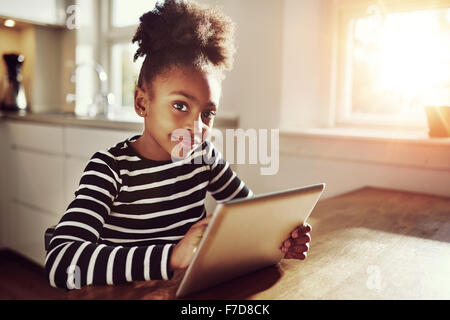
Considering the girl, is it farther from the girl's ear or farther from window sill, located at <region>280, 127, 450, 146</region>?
window sill, located at <region>280, 127, 450, 146</region>

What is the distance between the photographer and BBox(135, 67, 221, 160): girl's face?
71 cm

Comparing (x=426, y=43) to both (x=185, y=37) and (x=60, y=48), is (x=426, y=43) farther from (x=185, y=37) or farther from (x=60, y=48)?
(x=60, y=48)

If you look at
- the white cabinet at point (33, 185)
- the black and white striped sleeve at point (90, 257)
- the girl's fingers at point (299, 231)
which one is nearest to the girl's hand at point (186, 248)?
the black and white striped sleeve at point (90, 257)

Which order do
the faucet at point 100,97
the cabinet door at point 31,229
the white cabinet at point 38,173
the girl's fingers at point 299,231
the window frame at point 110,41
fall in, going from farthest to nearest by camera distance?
the window frame at point 110,41 < the faucet at point 100,97 < the cabinet door at point 31,229 < the white cabinet at point 38,173 < the girl's fingers at point 299,231

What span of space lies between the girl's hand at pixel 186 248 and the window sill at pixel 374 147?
939 millimetres

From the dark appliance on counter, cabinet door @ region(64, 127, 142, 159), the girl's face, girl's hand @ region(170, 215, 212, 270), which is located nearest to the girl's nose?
the girl's face

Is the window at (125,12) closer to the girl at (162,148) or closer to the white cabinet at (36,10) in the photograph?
the white cabinet at (36,10)

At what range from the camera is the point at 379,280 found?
541 mm

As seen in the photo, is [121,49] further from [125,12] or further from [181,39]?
[181,39]

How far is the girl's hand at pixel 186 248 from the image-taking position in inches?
20.1

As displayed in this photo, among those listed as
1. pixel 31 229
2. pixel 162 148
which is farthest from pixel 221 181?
pixel 31 229

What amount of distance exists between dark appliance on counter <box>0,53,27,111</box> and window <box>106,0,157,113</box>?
0.57m
